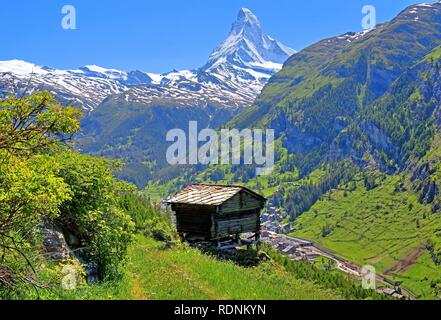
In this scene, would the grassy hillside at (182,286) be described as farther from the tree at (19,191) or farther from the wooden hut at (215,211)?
the wooden hut at (215,211)

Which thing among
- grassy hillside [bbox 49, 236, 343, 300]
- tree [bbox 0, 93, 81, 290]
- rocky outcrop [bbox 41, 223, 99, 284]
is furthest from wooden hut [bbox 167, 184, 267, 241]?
tree [bbox 0, 93, 81, 290]

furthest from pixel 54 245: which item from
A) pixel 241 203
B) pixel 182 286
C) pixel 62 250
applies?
pixel 241 203

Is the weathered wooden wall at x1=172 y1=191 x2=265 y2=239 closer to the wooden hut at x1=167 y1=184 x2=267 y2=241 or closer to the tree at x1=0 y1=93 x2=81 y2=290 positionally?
the wooden hut at x1=167 y1=184 x2=267 y2=241

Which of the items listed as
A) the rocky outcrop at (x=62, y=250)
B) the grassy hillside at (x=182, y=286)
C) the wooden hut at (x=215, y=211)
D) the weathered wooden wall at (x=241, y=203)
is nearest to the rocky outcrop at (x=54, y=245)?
the rocky outcrop at (x=62, y=250)

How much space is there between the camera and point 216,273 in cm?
2448

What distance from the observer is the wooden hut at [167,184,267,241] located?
40875 millimetres

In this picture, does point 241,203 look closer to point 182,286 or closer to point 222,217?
point 222,217

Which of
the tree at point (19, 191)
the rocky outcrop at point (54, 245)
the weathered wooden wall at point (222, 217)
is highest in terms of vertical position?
the tree at point (19, 191)

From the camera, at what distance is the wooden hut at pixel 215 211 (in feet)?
134

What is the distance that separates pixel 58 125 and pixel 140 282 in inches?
307

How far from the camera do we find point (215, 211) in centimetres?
4019
